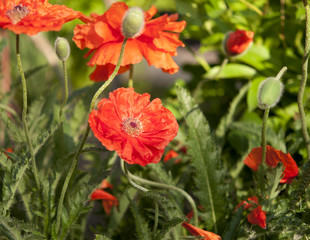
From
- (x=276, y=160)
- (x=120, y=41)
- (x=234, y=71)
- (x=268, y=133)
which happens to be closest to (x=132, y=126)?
(x=120, y=41)

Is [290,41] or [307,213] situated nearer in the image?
[307,213]

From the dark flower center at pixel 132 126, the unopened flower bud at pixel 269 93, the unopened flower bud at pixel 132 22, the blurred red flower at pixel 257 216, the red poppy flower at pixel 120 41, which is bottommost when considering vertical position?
the blurred red flower at pixel 257 216

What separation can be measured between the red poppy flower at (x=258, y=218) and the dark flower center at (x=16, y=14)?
14.0 inches

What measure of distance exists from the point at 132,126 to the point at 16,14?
0.57 feet

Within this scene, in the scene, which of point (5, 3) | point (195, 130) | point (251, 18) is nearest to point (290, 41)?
point (251, 18)

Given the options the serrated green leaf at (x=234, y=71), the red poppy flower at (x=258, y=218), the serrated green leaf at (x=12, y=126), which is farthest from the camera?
the serrated green leaf at (x=234, y=71)

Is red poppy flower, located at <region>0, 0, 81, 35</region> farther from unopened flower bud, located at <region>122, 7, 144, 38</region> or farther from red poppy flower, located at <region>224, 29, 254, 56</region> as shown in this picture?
red poppy flower, located at <region>224, 29, 254, 56</region>

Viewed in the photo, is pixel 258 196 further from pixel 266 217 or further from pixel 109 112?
pixel 109 112

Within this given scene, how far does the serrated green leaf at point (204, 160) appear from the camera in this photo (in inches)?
24.5

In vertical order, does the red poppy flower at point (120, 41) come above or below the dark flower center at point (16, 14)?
below

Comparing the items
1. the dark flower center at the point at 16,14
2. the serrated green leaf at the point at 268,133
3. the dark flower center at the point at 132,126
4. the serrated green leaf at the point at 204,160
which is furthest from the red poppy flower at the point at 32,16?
the serrated green leaf at the point at 268,133

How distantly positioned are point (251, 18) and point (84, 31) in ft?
1.73

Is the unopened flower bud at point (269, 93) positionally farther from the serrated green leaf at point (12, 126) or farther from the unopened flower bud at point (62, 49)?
the serrated green leaf at point (12, 126)

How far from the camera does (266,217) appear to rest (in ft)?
1.75
